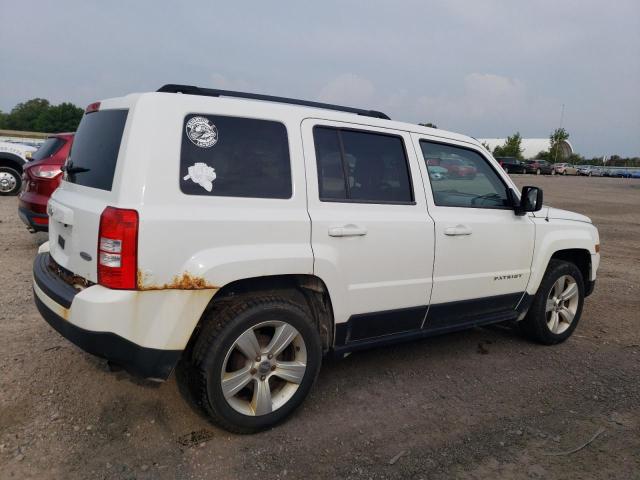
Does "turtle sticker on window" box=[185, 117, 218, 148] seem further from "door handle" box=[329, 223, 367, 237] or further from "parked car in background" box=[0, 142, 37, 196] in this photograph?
"parked car in background" box=[0, 142, 37, 196]

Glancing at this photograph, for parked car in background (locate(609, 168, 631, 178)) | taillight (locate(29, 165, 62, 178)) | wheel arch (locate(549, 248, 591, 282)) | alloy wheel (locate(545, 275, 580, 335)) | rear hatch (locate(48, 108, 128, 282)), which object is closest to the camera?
rear hatch (locate(48, 108, 128, 282))

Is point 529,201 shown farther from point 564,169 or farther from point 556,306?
point 564,169

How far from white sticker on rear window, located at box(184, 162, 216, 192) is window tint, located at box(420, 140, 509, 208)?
5.39ft

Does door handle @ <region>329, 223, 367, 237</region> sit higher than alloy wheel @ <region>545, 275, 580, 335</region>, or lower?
higher

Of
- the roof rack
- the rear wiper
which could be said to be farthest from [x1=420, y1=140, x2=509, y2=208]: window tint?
the rear wiper

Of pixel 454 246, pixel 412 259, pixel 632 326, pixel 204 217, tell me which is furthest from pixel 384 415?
pixel 632 326

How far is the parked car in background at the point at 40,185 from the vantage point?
20.9ft

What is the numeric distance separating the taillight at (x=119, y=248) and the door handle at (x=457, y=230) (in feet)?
6.88

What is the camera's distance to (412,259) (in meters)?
3.42

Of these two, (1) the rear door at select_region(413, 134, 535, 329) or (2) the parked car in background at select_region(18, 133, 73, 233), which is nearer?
(1) the rear door at select_region(413, 134, 535, 329)

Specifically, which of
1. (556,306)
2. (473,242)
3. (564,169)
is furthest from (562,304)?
(564,169)

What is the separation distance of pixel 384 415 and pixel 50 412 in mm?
2052

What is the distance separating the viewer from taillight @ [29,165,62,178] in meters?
6.45

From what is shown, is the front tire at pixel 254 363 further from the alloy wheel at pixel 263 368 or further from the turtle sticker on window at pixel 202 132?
the turtle sticker on window at pixel 202 132
